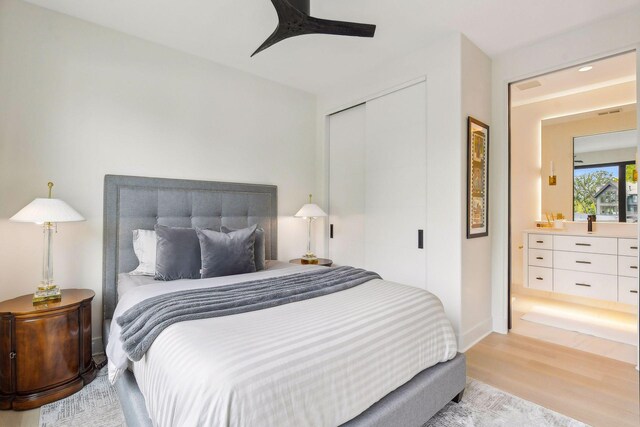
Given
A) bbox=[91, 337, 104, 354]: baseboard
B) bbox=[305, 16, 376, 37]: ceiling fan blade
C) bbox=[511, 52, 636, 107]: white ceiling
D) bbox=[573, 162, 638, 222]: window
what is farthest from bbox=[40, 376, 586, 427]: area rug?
bbox=[573, 162, 638, 222]: window

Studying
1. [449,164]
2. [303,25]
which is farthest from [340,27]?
[449,164]

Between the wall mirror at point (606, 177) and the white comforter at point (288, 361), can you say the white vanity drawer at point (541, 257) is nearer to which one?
the wall mirror at point (606, 177)

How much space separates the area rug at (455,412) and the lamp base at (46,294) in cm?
66

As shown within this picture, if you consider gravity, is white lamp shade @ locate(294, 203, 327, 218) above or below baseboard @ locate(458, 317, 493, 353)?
above

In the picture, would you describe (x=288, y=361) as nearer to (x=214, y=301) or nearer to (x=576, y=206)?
(x=214, y=301)

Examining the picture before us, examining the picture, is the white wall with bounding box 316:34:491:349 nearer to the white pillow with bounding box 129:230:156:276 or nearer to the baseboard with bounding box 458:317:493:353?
the baseboard with bounding box 458:317:493:353

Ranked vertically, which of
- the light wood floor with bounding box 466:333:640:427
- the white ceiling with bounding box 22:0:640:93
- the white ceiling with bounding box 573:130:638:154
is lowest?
the light wood floor with bounding box 466:333:640:427

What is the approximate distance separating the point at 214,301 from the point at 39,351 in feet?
A: 4.26

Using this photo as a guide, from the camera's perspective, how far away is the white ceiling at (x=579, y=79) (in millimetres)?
3160

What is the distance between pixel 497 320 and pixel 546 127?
323 cm

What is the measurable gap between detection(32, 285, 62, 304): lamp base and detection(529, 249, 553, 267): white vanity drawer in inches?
207

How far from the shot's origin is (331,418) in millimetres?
1230

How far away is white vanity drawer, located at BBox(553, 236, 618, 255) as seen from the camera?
368 cm

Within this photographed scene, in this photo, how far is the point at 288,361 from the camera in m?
1.18
